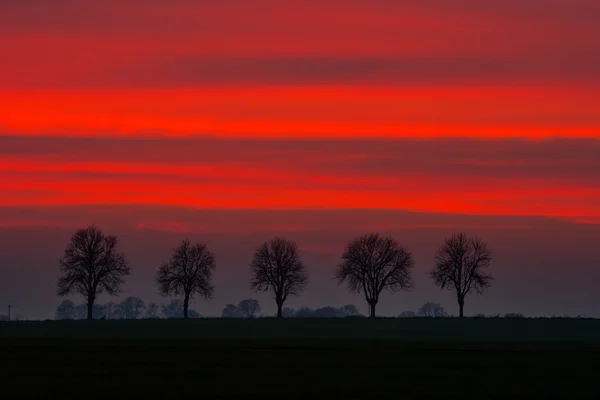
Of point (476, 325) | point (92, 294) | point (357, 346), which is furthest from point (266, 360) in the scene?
point (92, 294)

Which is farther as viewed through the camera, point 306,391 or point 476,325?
point 476,325

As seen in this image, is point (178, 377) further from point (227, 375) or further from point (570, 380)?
point (570, 380)

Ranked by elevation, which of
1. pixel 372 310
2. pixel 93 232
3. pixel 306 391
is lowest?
pixel 306 391

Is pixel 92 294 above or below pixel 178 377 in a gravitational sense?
above

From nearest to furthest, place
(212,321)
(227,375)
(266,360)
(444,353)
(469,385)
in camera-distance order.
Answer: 1. (469,385)
2. (227,375)
3. (266,360)
4. (444,353)
5. (212,321)

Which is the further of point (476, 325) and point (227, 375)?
point (476, 325)

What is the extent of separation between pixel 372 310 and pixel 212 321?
36.2 m

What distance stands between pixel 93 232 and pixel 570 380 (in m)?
121

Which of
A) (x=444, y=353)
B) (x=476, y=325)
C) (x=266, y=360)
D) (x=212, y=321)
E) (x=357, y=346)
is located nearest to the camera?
(x=266, y=360)

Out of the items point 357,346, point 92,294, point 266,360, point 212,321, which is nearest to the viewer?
point 266,360

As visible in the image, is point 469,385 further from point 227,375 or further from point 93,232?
point 93,232

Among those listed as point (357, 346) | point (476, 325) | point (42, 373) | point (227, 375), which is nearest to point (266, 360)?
point (227, 375)

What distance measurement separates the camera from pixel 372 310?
167875mm

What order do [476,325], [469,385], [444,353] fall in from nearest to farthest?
1. [469,385]
2. [444,353]
3. [476,325]
